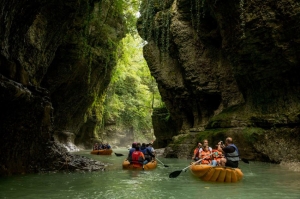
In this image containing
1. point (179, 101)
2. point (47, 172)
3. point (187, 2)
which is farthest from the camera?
point (179, 101)

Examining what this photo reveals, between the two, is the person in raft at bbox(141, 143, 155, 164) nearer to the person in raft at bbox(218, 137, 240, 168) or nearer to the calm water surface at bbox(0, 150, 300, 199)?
the calm water surface at bbox(0, 150, 300, 199)

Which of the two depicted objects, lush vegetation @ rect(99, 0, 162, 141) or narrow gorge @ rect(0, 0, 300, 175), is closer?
narrow gorge @ rect(0, 0, 300, 175)

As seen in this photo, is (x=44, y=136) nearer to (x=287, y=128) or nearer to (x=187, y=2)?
(x=287, y=128)

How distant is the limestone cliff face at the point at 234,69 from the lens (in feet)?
47.0

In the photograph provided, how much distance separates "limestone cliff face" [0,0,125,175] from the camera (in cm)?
903

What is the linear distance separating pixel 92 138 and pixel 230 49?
2043cm

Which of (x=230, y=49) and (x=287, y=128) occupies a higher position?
(x=230, y=49)

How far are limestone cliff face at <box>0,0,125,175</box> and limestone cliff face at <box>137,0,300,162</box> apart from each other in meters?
4.40

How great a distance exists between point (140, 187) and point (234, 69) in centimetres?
1085

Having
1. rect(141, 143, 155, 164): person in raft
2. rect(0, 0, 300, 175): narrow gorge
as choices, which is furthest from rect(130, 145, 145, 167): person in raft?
rect(0, 0, 300, 175): narrow gorge

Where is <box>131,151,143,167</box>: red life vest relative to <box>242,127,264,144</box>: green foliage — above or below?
below

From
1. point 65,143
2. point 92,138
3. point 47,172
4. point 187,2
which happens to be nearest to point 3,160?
point 47,172

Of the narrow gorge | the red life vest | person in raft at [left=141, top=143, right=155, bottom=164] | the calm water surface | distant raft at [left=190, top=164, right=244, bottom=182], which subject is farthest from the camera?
person in raft at [left=141, top=143, right=155, bottom=164]

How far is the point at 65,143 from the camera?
25906mm
